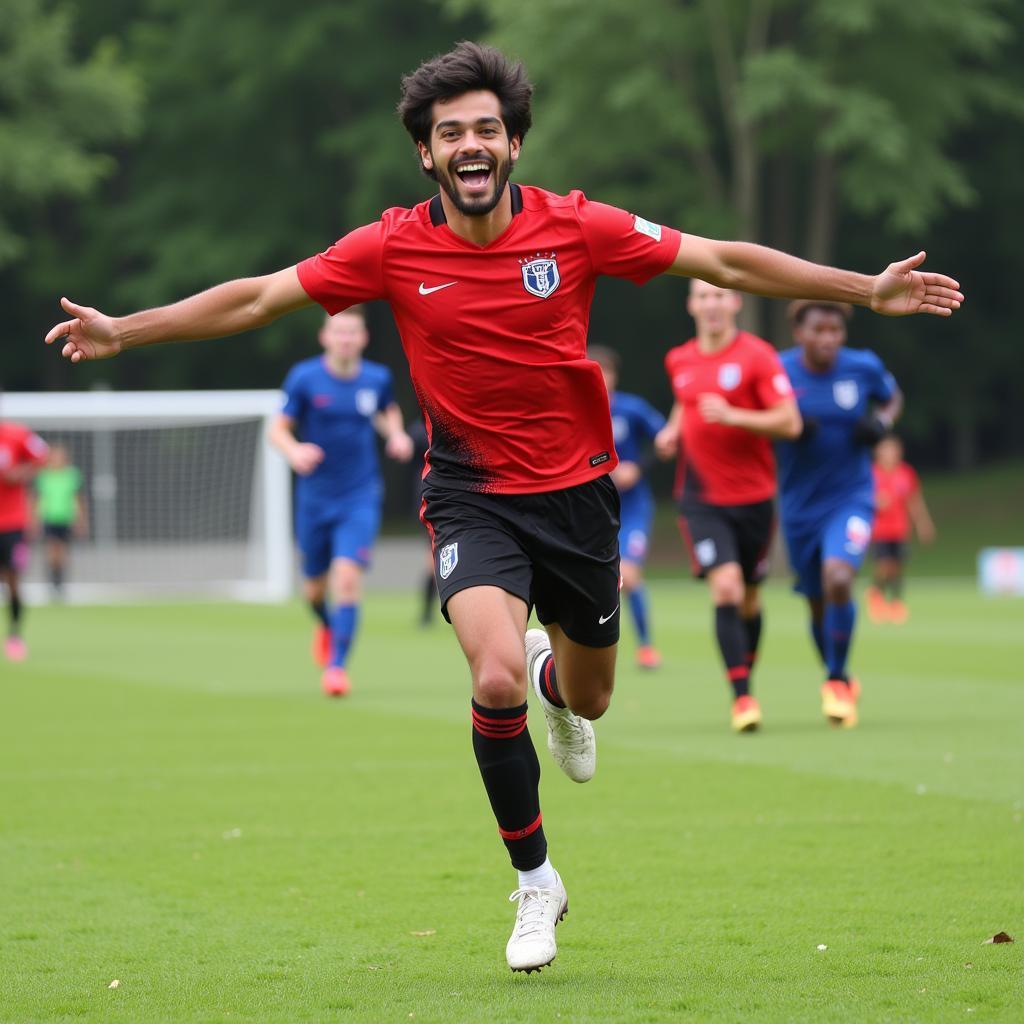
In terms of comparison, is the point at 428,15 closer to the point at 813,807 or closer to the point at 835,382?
the point at 835,382

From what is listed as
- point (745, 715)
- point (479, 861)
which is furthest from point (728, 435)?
point (479, 861)

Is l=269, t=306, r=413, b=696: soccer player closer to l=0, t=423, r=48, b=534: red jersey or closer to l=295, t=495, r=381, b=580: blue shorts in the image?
l=295, t=495, r=381, b=580: blue shorts

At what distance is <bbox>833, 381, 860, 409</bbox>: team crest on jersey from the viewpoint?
11328mm

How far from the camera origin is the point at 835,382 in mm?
11367

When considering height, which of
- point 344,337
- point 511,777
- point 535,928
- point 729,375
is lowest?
point 535,928

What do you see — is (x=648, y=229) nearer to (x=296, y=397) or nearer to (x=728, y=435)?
(x=728, y=435)

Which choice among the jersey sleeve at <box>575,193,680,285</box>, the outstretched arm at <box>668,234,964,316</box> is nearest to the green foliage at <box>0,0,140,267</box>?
the jersey sleeve at <box>575,193,680,285</box>

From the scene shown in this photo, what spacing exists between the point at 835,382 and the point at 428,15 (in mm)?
35095

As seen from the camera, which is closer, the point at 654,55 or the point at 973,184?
the point at 654,55

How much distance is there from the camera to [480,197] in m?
5.67

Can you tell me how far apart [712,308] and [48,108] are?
33169mm

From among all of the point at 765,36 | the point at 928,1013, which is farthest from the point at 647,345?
the point at 928,1013

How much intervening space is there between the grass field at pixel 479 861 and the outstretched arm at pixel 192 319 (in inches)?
68.8

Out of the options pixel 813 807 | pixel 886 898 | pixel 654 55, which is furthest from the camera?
pixel 654 55
